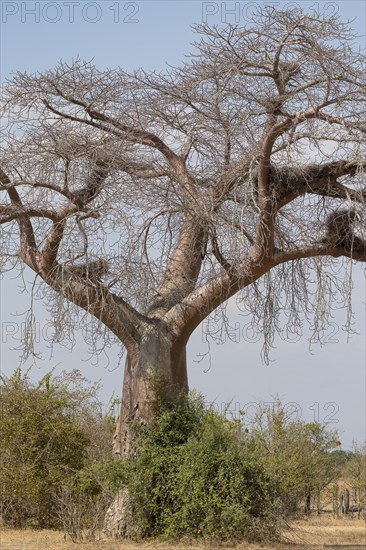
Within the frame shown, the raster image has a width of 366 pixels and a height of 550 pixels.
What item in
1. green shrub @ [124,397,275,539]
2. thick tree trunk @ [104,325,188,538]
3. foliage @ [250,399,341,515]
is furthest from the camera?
foliage @ [250,399,341,515]

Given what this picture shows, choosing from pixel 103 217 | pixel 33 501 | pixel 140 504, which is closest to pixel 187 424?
pixel 140 504

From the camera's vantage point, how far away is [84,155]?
14570 mm

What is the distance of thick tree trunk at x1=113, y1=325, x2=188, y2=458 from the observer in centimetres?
1477

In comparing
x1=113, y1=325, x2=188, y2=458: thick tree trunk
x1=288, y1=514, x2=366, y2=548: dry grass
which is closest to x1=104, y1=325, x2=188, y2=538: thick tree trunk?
x1=113, y1=325, x2=188, y2=458: thick tree trunk

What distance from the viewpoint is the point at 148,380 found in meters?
14.8

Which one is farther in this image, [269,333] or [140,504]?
[269,333]

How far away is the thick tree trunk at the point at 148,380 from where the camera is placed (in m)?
14.8

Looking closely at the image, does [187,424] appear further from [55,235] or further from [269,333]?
[55,235]

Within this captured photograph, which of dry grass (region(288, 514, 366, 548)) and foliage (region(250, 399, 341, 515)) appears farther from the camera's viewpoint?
foliage (region(250, 399, 341, 515))

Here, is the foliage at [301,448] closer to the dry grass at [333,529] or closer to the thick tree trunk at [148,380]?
the dry grass at [333,529]

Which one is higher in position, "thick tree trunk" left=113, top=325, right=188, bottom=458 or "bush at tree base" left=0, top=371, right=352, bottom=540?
"thick tree trunk" left=113, top=325, right=188, bottom=458

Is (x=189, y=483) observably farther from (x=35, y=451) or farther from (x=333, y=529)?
(x=333, y=529)

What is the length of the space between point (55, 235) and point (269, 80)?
3863 millimetres

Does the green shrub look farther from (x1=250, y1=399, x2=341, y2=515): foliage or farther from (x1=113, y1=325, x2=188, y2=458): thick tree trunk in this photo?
(x1=250, y1=399, x2=341, y2=515): foliage
